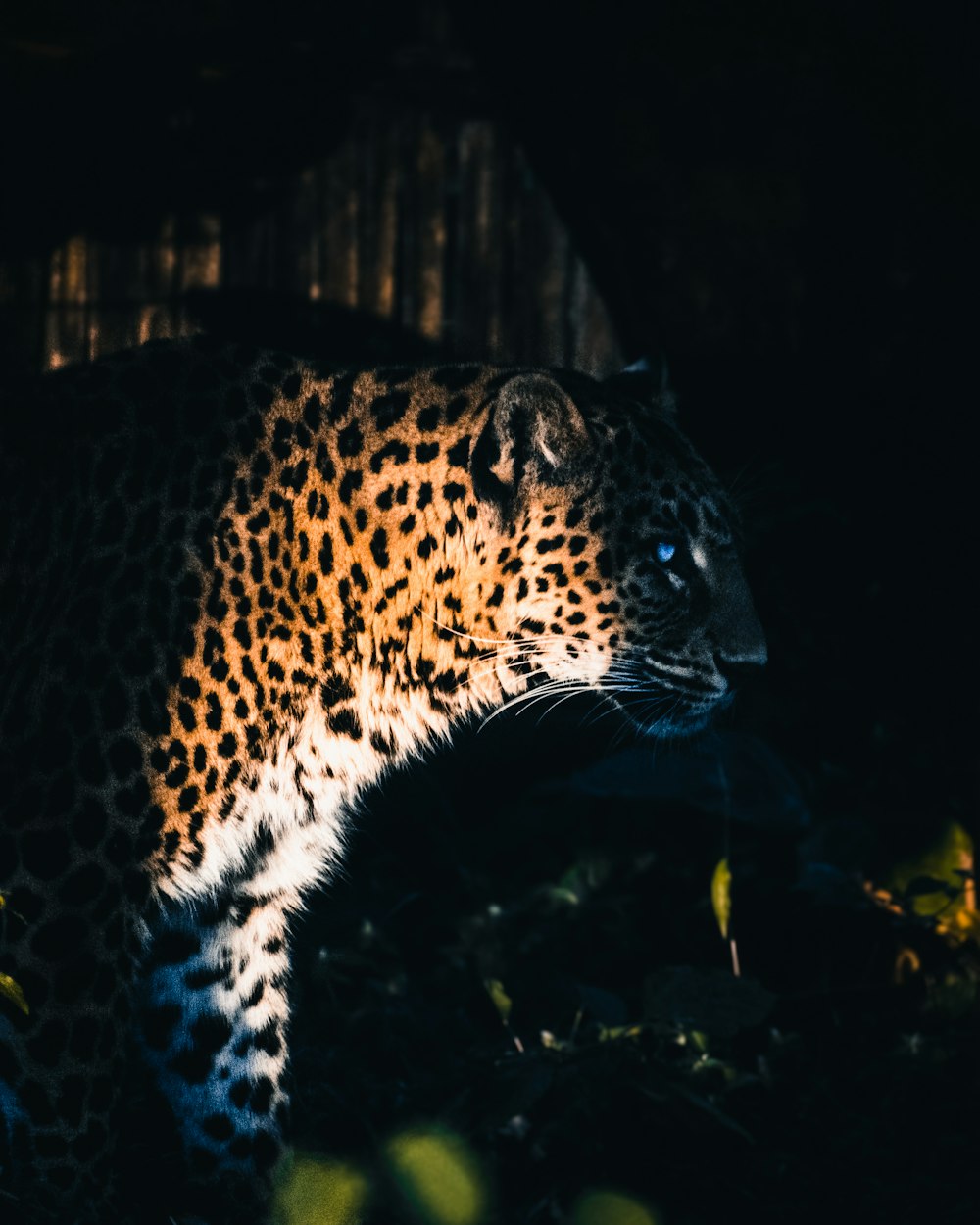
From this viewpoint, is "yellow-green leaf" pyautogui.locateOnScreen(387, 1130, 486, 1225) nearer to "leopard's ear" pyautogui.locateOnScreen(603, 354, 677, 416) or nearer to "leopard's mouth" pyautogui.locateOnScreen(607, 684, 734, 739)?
"leopard's mouth" pyautogui.locateOnScreen(607, 684, 734, 739)

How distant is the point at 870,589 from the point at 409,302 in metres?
2.36

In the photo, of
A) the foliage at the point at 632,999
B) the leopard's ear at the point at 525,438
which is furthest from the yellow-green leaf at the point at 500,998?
the leopard's ear at the point at 525,438

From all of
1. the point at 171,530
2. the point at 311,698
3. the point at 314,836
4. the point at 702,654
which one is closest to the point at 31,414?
the point at 171,530

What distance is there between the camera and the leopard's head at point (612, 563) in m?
3.94

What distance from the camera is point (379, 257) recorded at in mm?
6688

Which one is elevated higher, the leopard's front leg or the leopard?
the leopard

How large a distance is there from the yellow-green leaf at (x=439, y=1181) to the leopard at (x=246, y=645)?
103cm

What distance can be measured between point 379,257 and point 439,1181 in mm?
4736

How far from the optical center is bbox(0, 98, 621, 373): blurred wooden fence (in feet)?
20.7

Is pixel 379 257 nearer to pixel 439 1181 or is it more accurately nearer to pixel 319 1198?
pixel 319 1198

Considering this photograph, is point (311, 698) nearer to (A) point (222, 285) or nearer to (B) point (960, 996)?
(B) point (960, 996)

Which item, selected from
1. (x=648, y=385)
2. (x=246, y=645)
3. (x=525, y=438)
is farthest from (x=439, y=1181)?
(x=648, y=385)

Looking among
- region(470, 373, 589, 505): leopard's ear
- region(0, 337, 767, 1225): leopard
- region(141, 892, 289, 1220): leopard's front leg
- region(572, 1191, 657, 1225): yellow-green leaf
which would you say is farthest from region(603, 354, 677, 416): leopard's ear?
region(572, 1191, 657, 1225): yellow-green leaf

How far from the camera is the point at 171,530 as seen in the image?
3.76 meters
